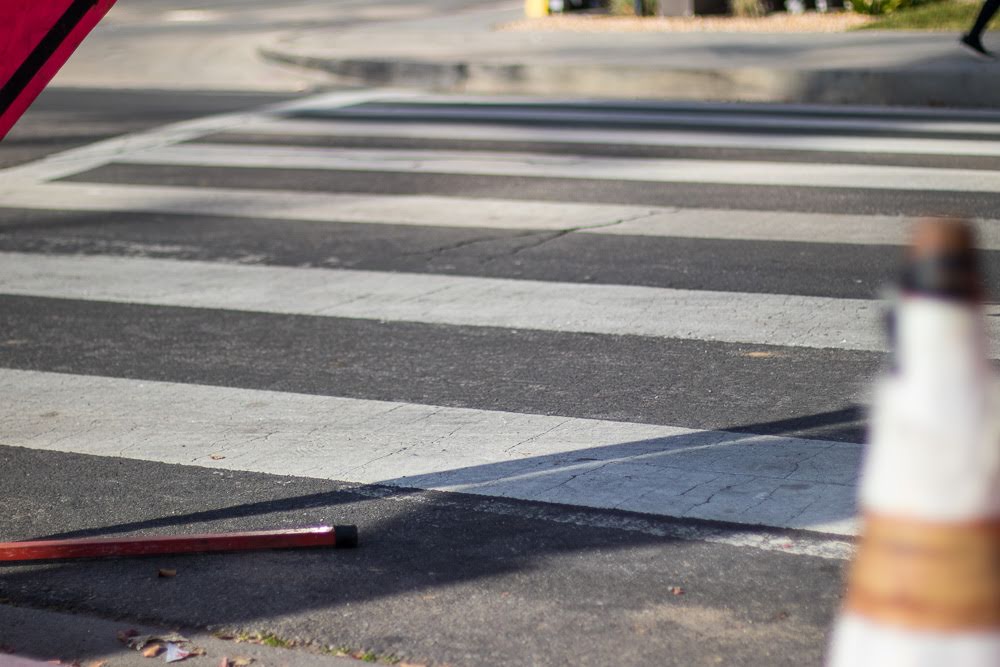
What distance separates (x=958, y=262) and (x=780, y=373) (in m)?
3.47

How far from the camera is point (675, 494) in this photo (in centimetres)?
409

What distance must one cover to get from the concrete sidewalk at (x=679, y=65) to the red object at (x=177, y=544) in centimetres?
979

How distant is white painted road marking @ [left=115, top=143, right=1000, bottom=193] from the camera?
876 centimetres

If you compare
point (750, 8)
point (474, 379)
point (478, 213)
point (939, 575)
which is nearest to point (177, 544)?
point (474, 379)

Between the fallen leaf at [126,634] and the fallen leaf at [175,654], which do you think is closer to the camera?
the fallen leaf at [175,654]

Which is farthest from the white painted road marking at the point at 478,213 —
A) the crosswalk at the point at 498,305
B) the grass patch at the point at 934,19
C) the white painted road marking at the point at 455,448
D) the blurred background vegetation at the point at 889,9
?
the blurred background vegetation at the point at 889,9

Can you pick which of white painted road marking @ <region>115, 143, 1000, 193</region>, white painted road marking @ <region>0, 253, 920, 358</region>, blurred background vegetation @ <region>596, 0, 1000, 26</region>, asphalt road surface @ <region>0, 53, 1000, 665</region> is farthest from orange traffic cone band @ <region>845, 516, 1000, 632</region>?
blurred background vegetation @ <region>596, 0, 1000, 26</region>

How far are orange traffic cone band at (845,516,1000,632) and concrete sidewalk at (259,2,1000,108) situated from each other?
10994 mm

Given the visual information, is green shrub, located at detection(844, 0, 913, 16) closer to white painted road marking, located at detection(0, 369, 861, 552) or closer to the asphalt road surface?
the asphalt road surface

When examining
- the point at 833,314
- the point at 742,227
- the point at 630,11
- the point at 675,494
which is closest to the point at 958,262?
the point at 675,494

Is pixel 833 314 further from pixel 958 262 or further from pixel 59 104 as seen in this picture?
pixel 59 104

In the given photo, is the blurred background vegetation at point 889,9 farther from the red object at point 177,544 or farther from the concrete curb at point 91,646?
the concrete curb at point 91,646

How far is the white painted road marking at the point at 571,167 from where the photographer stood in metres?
8.76

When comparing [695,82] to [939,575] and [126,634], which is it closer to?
[126,634]
